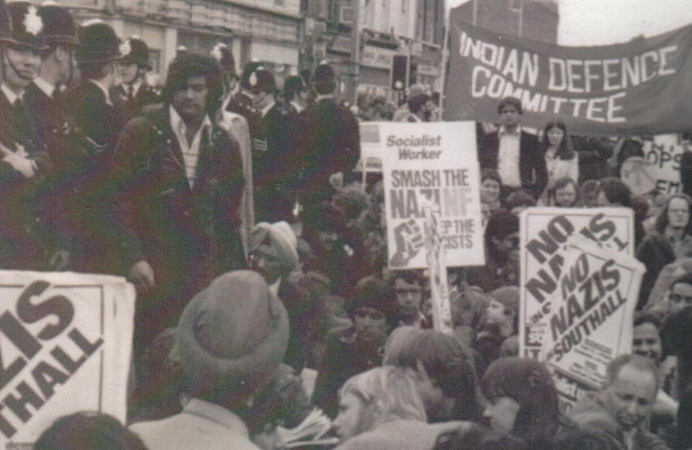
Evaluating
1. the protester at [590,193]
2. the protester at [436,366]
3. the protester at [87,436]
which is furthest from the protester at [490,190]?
the protester at [87,436]

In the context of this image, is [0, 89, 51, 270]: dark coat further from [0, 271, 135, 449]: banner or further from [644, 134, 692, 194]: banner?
[644, 134, 692, 194]: banner

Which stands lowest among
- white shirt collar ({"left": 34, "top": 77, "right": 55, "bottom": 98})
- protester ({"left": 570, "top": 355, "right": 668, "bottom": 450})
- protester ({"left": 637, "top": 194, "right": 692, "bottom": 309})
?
protester ({"left": 570, "top": 355, "right": 668, "bottom": 450})

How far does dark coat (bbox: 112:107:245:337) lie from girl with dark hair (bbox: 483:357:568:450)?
75.3 inches

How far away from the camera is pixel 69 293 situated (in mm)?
3660

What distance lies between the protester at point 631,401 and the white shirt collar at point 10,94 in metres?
2.44

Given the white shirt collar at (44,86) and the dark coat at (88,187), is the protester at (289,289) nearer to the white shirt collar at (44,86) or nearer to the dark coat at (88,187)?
the dark coat at (88,187)

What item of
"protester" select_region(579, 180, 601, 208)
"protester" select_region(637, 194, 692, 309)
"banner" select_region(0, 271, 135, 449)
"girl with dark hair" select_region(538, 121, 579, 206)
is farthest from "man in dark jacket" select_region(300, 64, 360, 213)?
"banner" select_region(0, 271, 135, 449)

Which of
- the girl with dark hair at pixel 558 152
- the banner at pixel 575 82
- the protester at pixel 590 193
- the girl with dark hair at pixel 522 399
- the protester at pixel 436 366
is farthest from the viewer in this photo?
the banner at pixel 575 82

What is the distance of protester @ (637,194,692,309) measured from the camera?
8.58 meters

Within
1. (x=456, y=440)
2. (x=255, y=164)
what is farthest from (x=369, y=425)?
(x=255, y=164)

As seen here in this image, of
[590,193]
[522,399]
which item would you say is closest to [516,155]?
[590,193]

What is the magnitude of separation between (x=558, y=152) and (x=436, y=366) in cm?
590

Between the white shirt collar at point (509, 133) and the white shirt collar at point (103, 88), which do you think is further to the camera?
the white shirt collar at point (509, 133)

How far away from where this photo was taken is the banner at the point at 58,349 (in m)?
3.60
